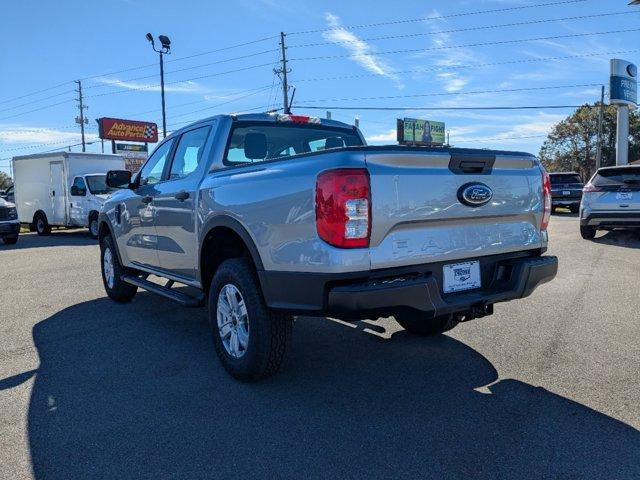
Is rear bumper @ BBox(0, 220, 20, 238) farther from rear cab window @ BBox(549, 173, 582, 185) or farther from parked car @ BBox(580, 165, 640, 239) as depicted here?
rear cab window @ BBox(549, 173, 582, 185)

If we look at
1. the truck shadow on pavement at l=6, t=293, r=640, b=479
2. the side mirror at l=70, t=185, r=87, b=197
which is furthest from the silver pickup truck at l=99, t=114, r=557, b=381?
the side mirror at l=70, t=185, r=87, b=197

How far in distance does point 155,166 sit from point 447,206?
3.46m

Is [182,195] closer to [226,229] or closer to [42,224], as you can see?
[226,229]

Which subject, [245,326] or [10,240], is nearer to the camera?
[245,326]

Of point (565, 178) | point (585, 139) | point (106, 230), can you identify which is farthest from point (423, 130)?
point (106, 230)

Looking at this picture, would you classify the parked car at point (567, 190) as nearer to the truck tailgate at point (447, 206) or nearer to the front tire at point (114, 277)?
the front tire at point (114, 277)

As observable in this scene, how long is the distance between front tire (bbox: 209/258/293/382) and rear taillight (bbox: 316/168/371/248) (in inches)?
31.5

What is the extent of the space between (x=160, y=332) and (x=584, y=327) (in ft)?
13.3

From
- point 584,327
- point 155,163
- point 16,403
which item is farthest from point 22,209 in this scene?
point 584,327

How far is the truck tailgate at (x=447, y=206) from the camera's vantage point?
3082 millimetres

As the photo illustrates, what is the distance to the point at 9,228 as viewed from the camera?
14.5 metres

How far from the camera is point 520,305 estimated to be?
20.0 ft

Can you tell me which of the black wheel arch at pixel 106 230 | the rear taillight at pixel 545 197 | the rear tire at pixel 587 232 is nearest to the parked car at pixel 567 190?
the rear tire at pixel 587 232

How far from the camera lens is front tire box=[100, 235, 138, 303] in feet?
21.1
